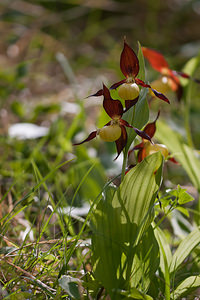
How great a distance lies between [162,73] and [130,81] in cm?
42

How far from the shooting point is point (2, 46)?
8.56 ft

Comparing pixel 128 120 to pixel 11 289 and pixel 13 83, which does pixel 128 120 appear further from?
pixel 13 83

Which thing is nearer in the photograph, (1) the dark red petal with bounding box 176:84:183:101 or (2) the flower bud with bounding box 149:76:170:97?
(2) the flower bud with bounding box 149:76:170:97

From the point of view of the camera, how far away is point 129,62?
2.08 feet

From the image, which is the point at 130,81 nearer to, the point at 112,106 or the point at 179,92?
the point at 112,106

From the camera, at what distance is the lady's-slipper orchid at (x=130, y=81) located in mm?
608

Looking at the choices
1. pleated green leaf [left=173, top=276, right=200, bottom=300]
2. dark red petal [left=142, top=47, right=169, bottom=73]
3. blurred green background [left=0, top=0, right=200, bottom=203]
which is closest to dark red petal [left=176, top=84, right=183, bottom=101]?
dark red petal [left=142, top=47, right=169, bottom=73]

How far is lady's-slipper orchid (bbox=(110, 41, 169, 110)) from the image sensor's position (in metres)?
0.61

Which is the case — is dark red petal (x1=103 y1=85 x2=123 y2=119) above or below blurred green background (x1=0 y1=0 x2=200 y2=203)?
below

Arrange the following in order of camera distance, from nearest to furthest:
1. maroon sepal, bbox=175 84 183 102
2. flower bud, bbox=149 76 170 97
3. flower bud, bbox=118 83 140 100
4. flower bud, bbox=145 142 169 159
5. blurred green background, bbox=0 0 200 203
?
1. flower bud, bbox=118 83 140 100
2. flower bud, bbox=145 142 169 159
3. flower bud, bbox=149 76 170 97
4. maroon sepal, bbox=175 84 183 102
5. blurred green background, bbox=0 0 200 203

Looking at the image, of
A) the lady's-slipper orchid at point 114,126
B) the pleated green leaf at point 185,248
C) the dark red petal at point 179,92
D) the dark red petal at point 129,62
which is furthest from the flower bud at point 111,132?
the dark red petal at point 179,92

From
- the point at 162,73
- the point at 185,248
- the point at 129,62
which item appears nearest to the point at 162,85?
the point at 162,73

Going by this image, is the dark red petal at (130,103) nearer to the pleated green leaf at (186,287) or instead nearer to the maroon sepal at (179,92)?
the pleated green leaf at (186,287)

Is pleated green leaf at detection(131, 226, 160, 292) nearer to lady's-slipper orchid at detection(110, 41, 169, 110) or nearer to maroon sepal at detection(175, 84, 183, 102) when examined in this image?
lady's-slipper orchid at detection(110, 41, 169, 110)
